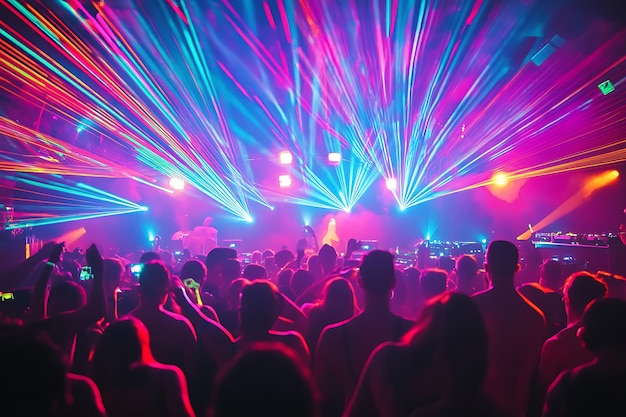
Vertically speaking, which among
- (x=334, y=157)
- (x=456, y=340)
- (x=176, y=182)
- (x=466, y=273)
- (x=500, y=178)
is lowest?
(x=456, y=340)

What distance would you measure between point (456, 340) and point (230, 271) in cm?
409

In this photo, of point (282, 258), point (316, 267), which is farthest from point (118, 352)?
point (282, 258)

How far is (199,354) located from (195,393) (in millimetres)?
264

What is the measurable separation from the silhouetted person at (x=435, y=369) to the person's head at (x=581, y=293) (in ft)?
6.03

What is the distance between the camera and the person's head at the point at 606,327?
2377 mm

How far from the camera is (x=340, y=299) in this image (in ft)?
12.9

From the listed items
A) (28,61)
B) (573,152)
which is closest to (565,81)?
(573,152)

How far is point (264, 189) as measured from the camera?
2208 centimetres

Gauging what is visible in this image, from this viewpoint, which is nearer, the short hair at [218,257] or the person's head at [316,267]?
the short hair at [218,257]

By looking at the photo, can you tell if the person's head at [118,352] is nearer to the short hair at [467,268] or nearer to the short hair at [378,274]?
the short hair at [378,274]

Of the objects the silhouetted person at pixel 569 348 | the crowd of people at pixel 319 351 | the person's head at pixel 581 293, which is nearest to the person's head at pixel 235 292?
the crowd of people at pixel 319 351

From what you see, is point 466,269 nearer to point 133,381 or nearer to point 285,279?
point 285,279

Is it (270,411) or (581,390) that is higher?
(270,411)

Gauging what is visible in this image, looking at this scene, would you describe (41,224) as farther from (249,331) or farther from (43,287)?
(249,331)
